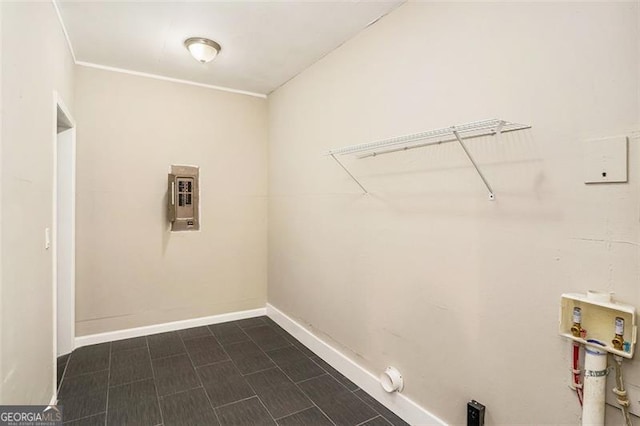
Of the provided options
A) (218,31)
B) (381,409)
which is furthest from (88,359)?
(218,31)

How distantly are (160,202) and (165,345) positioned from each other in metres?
1.36

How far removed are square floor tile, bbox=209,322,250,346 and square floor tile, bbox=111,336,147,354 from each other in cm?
63

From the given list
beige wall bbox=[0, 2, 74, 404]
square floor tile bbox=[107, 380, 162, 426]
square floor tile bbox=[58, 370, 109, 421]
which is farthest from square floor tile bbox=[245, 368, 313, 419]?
beige wall bbox=[0, 2, 74, 404]

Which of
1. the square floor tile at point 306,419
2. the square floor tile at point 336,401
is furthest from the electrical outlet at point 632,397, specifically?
the square floor tile at point 306,419

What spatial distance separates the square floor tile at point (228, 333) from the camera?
3.12m

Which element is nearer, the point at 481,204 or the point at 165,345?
the point at 481,204

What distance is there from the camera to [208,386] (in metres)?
2.34

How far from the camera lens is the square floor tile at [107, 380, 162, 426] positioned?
1.97m

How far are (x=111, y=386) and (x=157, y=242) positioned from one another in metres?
1.33

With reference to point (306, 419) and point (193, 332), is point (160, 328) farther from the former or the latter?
point (306, 419)

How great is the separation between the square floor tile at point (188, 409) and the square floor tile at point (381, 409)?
37.3 inches

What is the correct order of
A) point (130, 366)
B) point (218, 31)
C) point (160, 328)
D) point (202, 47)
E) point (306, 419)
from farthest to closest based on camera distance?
1. point (160, 328)
2. point (130, 366)
3. point (202, 47)
4. point (218, 31)
5. point (306, 419)

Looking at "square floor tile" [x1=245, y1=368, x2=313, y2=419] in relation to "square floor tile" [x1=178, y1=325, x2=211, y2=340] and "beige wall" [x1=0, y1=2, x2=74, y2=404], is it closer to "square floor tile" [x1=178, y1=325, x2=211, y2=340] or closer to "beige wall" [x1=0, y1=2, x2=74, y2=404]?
"square floor tile" [x1=178, y1=325, x2=211, y2=340]

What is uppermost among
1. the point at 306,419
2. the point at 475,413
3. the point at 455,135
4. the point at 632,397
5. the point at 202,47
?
the point at 202,47
